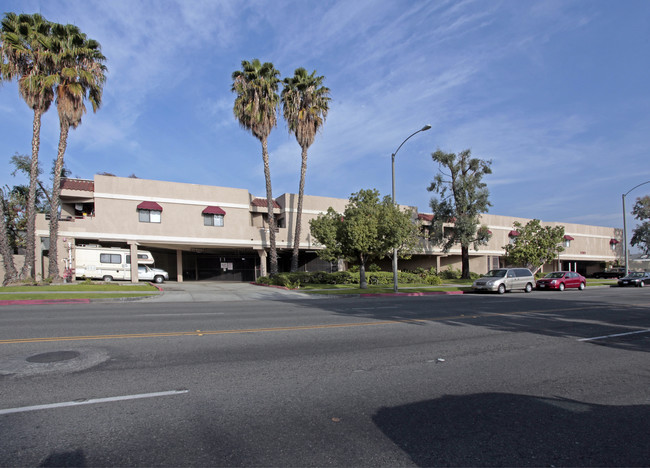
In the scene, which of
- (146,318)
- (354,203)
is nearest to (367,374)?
(146,318)

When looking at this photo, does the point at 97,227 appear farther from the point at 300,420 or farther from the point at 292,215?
the point at 300,420

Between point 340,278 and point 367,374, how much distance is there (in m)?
24.6

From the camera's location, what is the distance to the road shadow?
11.1 feet

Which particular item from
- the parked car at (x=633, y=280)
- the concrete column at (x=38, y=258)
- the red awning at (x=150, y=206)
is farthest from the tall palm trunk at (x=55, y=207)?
the parked car at (x=633, y=280)

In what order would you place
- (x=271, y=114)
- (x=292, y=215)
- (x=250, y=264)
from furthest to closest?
(x=250, y=264) < (x=292, y=215) < (x=271, y=114)

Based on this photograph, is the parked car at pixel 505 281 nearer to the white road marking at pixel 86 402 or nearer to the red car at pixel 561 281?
the red car at pixel 561 281

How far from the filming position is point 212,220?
32.4 metres

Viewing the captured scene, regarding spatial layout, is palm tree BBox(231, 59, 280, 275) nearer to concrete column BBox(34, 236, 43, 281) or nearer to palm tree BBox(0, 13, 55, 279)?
palm tree BBox(0, 13, 55, 279)

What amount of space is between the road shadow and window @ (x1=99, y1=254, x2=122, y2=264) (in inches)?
1166

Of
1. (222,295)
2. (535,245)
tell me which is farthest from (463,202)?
(222,295)

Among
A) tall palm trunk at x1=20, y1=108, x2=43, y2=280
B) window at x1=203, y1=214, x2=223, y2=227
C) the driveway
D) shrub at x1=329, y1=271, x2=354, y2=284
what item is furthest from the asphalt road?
window at x1=203, y1=214, x2=223, y2=227

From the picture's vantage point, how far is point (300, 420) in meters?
4.03

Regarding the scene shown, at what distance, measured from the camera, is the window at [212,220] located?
3219cm

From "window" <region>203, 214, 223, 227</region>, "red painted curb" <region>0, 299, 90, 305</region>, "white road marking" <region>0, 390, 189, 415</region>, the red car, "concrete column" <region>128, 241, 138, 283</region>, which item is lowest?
the red car
